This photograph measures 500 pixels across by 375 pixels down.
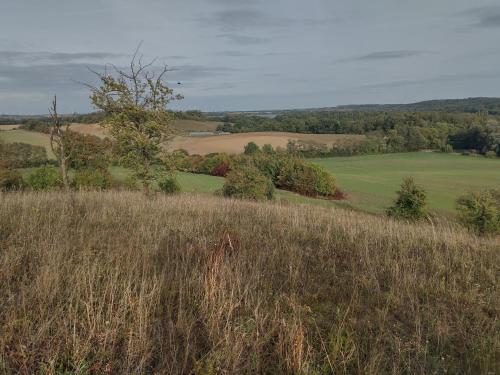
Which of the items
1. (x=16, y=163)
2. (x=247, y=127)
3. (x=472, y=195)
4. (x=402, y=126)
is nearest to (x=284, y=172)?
(x=472, y=195)

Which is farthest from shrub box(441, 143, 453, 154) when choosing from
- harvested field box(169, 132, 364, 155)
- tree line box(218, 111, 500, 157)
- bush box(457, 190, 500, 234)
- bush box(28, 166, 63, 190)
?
bush box(28, 166, 63, 190)

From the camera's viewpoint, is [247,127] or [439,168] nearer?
[439,168]

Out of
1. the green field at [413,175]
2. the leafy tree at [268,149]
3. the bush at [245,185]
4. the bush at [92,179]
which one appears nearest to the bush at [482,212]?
the green field at [413,175]

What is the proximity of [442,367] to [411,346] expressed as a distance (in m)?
0.34

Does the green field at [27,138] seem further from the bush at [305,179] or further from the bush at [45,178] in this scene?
the bush at [305,179]

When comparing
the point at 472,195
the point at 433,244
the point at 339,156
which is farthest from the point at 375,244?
the point at 339,156

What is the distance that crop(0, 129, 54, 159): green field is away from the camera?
6303cm

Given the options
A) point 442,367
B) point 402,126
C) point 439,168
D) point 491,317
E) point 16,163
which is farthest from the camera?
point 402,126

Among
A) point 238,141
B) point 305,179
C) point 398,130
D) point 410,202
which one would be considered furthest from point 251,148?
point 398,130

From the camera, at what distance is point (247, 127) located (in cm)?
12181

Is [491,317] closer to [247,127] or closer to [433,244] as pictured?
[433,244]

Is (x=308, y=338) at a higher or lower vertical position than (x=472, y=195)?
higher

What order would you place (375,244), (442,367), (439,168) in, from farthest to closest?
1. (439,168)
2. (375,244)
3. (442,367)

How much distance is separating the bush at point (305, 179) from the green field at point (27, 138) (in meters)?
43.4
